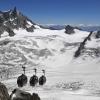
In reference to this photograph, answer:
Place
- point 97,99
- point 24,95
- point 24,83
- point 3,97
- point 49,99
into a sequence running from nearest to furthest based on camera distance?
point 3,97 → point 24,95 → point 49,99 → point 97,99 → point 24,83

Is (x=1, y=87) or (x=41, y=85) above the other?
(x=1, y=87)

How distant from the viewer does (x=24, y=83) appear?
11312cm

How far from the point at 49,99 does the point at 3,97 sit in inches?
723

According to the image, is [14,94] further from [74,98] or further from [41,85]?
[41,85]

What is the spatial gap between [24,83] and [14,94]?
6351cm

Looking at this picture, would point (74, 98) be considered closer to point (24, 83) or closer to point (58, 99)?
point (58, 99)

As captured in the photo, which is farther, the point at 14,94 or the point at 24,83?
the point at 24,83

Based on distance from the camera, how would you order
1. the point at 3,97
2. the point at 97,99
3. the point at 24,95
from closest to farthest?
the point at 3,97 < the point at 24,95 < the point at 97,99

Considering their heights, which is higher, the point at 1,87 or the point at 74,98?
the point at 1,87

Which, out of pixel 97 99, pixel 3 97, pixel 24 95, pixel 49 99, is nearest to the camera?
pixel 3 97

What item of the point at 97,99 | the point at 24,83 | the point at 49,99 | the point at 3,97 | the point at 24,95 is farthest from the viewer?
the point at 24,83

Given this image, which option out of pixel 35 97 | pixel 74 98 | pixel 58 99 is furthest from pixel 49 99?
pixel 35 97

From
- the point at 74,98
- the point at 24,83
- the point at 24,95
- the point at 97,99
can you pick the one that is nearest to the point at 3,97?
the point at 24,95

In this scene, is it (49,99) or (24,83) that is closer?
(49,99)
